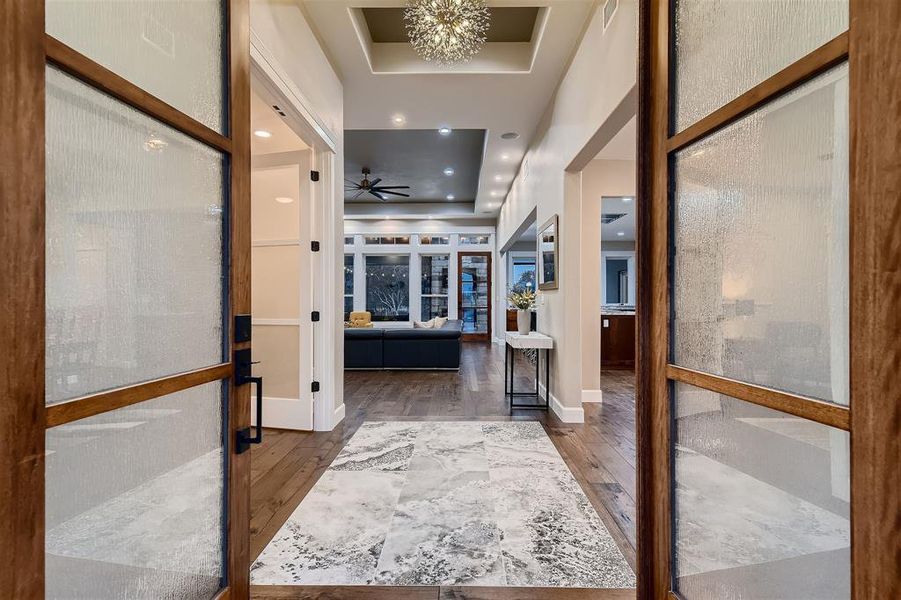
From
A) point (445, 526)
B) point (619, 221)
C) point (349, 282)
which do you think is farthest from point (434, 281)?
point (445, 526)

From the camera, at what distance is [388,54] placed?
3781 mm

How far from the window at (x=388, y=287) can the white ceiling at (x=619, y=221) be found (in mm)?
5149

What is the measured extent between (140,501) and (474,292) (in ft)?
33.9

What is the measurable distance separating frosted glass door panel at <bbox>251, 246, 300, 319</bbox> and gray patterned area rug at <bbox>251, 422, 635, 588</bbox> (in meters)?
1.47

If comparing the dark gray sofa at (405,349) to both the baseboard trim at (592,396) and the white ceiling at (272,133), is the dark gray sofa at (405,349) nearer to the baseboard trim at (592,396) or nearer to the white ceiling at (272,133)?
the baseboard trim at (592,396)

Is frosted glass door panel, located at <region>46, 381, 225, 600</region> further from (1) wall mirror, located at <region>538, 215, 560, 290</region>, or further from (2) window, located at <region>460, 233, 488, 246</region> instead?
(2) window, located at <region>460, 233, 488, 246</region>

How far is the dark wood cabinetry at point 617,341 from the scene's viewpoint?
6664 millimetres

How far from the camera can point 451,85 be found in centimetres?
396

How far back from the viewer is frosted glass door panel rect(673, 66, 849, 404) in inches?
30.2

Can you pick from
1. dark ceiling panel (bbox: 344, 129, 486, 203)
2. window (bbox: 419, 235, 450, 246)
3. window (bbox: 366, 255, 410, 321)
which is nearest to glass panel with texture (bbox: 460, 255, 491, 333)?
window (bbox: 419, 235, 450, 246)

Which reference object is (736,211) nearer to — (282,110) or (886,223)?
(886,223)

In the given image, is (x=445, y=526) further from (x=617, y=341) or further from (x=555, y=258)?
(x=617, y=341)

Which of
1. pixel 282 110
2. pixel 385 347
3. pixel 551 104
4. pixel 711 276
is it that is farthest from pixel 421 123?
pixel 711 276

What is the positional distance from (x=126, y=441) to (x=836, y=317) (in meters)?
1.47
